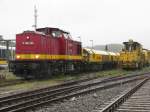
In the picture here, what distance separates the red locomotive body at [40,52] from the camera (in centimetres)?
2559

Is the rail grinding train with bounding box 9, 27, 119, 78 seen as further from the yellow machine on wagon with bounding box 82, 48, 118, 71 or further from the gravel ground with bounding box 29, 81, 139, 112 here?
the gravel ground with bounding box 29, 81, 139, 112

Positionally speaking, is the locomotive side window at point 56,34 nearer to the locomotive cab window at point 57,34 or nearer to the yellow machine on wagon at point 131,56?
the locomotive cab window at point 57,34

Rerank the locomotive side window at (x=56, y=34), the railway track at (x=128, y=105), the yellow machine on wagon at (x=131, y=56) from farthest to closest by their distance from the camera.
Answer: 1. the yellow machine on wagon at (x=131, y=56)
2. the locomotive side window at (x=56, y=34)
3. the railway track at (x=128, y=105)

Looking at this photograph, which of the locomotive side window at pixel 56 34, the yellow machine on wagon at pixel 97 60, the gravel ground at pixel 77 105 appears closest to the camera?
the gravel ground at pixel 77 105

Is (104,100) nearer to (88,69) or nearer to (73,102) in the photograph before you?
(73,102)

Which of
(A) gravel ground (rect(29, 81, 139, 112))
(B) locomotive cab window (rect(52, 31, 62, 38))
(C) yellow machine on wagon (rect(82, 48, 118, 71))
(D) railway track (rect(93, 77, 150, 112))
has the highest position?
(B) locomotive cab window (rect(52, 31, 62, 38))

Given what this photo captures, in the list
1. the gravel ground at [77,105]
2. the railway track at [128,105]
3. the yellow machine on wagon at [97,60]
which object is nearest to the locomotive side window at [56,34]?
the yellow machine on wagon at [97,60]

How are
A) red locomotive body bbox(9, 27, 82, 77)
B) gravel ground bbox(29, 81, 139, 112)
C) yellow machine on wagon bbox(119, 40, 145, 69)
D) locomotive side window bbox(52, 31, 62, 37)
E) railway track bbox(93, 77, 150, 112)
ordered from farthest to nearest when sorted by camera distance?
yellow machine on wagon bbox(119, 40, 145, 69)
locomotive side window bbox(52, 31, 62, 37)
red locomotive body bbox(9, 27, 82, 77)
gravel ground bbox(29, 81, 139, 112)
railway track bbox(93, 77, 150, 112)

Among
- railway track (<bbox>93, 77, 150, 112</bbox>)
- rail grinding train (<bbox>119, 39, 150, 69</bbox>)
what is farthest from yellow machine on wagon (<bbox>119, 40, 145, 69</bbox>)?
railway track (<bbox>93, 77, 150, 112</bbox>)

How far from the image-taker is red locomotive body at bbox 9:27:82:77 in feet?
84.0

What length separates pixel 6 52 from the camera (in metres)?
44.3

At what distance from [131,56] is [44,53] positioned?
19.1m

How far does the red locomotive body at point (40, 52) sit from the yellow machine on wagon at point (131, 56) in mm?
15265

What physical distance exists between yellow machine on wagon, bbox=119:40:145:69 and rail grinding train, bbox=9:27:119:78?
12036 millimetres
